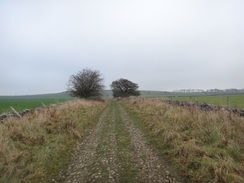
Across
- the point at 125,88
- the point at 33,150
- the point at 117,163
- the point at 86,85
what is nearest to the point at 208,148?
the point at 117,163

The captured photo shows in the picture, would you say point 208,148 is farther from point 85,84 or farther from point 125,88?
point 125,88

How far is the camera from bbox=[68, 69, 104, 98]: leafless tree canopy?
44750 millimetres

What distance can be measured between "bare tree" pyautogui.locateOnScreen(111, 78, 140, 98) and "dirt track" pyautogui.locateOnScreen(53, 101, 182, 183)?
71508mm

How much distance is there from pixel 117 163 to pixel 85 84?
131ft

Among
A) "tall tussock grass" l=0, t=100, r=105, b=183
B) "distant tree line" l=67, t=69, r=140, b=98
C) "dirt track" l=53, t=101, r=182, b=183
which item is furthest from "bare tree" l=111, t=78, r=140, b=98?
"dirt track" l=53, t=101, r=182, b=183

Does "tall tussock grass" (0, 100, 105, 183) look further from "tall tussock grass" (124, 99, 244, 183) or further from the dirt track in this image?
"tall tussock grass" (124, 99, 244, 183)

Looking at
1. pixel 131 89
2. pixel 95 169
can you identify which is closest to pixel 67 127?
pixel 95 169

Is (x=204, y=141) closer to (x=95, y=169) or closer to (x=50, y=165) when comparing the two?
(x=95, y=169)

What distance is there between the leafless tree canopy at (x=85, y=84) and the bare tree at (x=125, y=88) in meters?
35.2

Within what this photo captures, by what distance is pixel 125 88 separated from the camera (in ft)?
268

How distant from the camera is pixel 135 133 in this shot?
10.8 m

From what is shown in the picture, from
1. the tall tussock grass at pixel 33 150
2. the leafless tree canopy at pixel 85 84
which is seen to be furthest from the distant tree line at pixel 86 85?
the tall tussock grass at pixel 33 150

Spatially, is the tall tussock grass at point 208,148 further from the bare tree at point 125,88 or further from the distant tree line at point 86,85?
the bare tree at point 125,88

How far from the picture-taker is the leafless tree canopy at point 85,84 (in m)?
44.8
